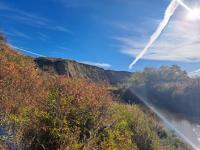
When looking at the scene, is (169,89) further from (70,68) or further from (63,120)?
(63,120)

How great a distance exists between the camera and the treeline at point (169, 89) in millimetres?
101312

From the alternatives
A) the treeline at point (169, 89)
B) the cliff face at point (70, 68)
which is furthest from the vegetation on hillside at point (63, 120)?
the cliff face at point (70, 68)

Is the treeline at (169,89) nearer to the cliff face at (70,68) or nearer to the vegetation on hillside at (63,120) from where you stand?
the cliff face at (70,68)

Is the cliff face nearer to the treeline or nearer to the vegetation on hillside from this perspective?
the treeline

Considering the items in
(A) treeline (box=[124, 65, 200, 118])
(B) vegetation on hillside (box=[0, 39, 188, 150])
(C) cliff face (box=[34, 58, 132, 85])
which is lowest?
(B) vegetation on hillside (box=[0, 39, 188, 150])

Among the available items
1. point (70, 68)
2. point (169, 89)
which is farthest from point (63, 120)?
point (70, 68)

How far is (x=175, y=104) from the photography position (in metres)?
105

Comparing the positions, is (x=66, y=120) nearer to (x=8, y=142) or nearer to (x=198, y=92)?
(x=8, y=142)

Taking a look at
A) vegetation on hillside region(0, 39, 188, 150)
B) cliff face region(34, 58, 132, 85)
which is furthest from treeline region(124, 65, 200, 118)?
vegetation on hillside region(0, 39, 188, 150)

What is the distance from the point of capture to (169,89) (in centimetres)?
11612

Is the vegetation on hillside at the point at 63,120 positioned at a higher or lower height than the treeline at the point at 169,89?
lower

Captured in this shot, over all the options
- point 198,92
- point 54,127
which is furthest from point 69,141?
point 198,92

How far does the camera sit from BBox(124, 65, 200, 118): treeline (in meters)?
101

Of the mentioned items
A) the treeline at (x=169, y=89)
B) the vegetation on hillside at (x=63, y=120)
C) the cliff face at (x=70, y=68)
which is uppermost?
the cliff face at (x=70, y=68)
